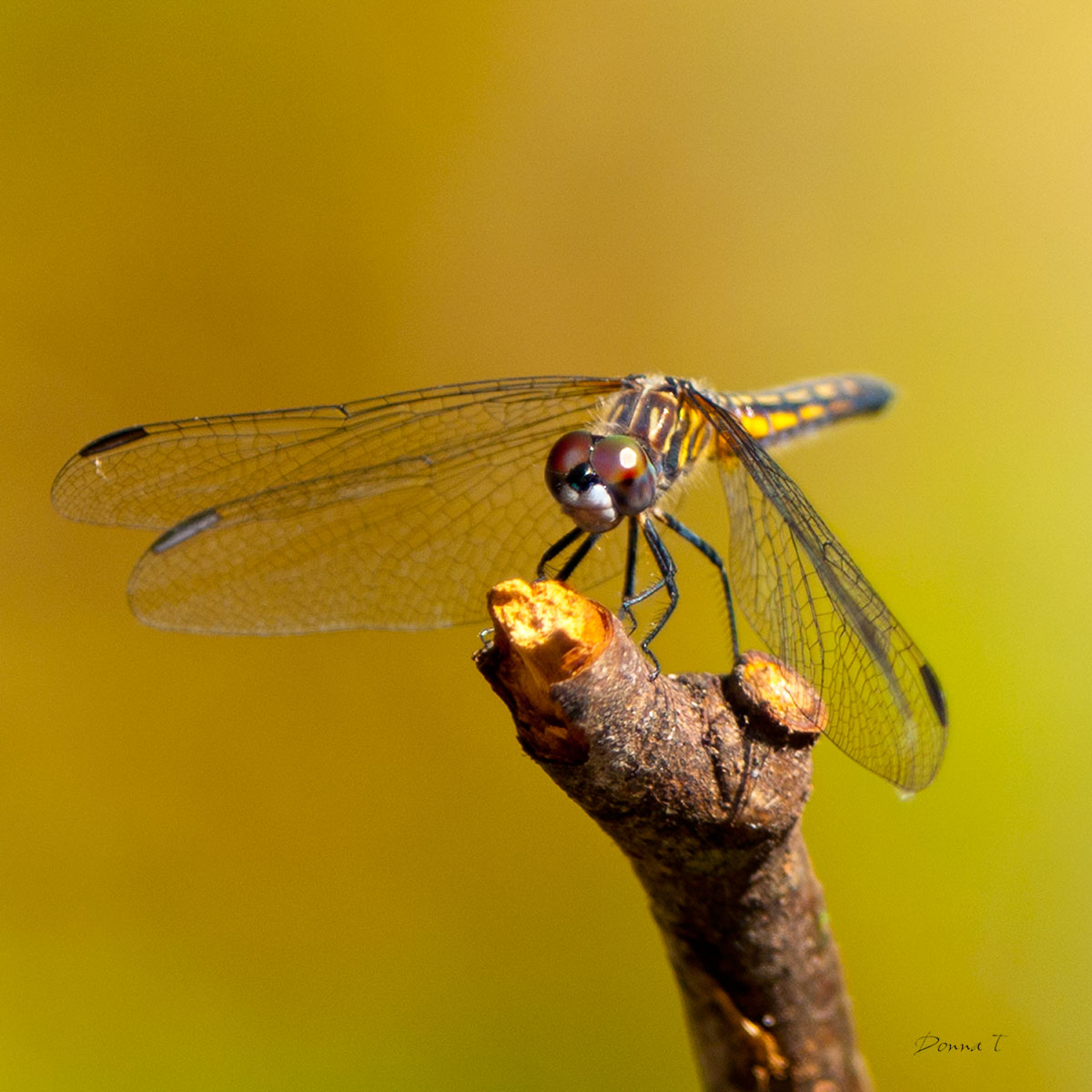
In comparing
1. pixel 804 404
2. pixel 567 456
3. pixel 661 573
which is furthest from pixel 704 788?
pixel 804 404

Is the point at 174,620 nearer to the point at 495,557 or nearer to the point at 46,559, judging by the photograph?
the point at 495,557

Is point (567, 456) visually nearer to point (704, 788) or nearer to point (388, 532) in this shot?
point (388, 532)

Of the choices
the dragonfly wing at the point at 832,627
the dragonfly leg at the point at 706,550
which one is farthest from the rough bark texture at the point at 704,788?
the dragonfly leg at the point at 706,550

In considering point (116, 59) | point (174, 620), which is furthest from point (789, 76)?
point (174, 620)
